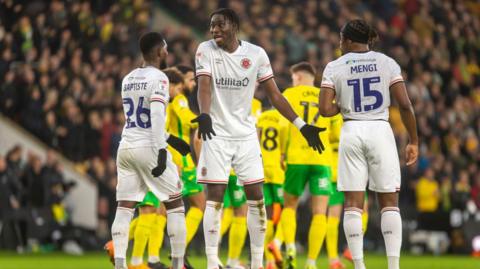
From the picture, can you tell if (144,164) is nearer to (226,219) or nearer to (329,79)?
(329,79)

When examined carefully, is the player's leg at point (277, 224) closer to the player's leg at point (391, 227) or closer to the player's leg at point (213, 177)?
the player's leg at point (213, 177)

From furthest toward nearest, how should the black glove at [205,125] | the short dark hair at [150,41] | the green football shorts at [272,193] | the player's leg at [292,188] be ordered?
the green football shorts at [272,193], the player's leg at [292,188], the short dark hair at [150,41], the black glove at [205,125]

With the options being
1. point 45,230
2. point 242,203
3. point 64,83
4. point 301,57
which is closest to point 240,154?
point 242,203

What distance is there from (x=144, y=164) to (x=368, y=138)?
211 centimetres

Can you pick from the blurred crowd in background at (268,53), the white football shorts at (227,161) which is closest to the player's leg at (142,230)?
the white football shorts at (227,161)

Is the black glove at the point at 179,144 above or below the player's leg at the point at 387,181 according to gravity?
above

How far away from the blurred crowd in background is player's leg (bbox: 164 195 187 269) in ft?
20.3

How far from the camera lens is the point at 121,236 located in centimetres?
996

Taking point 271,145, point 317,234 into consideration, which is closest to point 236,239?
point 317,234

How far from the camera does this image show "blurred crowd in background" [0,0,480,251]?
2022cm

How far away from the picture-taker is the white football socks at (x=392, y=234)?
9.48 meters

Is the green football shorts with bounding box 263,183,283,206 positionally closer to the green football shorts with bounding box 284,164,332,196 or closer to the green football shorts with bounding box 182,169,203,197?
the green football shorts with bounding box 284,164,332,196

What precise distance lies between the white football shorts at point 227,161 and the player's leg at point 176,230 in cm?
63

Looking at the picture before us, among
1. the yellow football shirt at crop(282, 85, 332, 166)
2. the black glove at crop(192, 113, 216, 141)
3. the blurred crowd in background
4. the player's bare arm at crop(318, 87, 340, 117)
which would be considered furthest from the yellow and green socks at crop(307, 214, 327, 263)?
the blurred crowd in background
